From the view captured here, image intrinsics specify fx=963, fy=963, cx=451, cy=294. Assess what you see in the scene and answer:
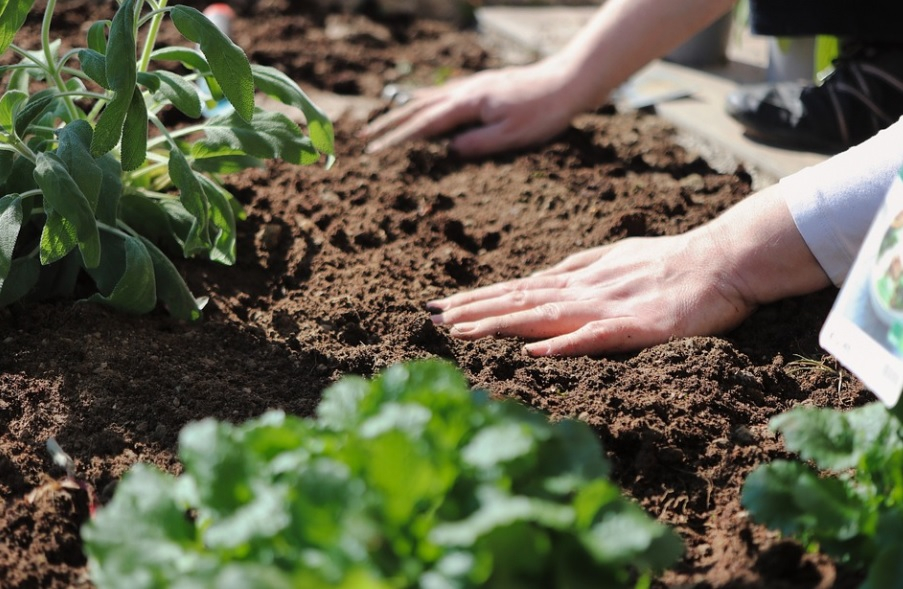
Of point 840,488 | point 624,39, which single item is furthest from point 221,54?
point 624,39

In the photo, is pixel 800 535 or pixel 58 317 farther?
pixel 58 317

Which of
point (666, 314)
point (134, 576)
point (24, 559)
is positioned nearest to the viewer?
point (134, 576)

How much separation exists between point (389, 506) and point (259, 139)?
45.2 inches

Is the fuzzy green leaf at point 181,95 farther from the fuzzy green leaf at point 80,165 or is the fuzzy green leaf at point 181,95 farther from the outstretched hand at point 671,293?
the outstretched hand at point 671,293

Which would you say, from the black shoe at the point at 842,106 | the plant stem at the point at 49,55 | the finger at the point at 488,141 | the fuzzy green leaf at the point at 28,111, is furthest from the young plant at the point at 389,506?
the black shoe at the point at 842,106

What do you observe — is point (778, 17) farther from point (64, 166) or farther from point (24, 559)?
point (24, 559)

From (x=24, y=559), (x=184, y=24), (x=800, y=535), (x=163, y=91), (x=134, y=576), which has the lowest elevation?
(x=24, y=559)

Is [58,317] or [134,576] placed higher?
[134,576]

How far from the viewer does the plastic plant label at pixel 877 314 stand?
1.27 meters

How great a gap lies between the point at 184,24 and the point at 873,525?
4.54ft

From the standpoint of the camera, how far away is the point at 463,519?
1076mm

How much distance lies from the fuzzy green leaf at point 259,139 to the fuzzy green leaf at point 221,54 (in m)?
0.20

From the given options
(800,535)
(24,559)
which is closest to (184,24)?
(24,559)

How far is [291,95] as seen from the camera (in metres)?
2.02
